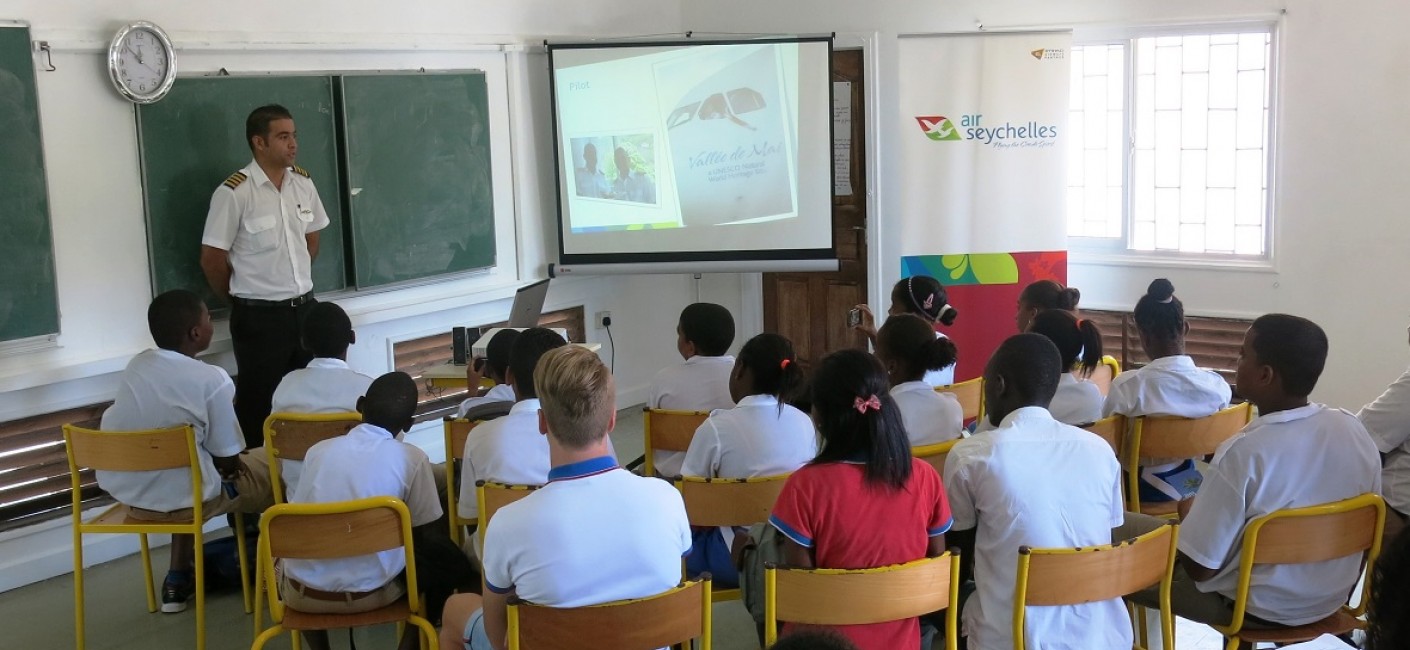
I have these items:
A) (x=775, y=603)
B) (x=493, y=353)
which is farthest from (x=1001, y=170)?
(x=775, y=603)

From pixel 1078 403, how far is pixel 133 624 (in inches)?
129

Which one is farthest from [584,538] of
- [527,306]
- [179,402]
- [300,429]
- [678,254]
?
[678,254]

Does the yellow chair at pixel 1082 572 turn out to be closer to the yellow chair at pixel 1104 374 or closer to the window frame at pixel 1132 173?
the yellow chair at pixel 1104 374

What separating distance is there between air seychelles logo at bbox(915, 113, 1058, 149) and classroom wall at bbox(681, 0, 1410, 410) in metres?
0.63

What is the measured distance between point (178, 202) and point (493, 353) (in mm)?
1812

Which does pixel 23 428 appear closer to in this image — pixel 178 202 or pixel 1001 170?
pixel 178 202

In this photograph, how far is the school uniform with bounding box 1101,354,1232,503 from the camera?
385cm

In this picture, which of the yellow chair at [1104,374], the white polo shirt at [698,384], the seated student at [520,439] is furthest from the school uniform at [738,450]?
the yellow chair at [1104,374]

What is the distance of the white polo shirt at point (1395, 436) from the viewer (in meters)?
3.42

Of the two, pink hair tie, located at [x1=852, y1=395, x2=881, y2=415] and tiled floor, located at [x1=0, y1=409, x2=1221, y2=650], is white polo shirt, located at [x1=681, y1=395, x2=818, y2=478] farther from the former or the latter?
tiled floor, located at [x1=0, y1=409, x2=1221, y2=650]

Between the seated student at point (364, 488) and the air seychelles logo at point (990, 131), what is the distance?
3904 mm

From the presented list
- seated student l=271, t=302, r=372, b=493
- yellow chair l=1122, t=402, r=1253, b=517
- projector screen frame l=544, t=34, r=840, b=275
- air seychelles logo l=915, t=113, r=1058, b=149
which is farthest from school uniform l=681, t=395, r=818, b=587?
air seychelles logo l=915, t=113, r=1058, b=149

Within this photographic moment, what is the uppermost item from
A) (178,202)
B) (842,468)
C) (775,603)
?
(178,202)

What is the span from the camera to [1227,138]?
20.4ft
